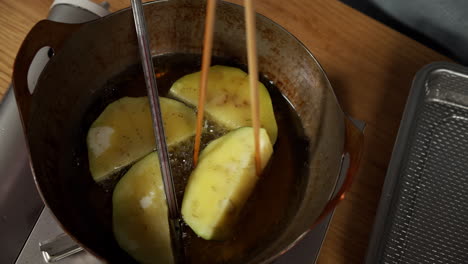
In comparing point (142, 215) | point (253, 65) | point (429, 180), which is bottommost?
point (429, 180)

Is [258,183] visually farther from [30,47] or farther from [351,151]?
[30,47]

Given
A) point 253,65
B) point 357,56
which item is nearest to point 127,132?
point 253,65

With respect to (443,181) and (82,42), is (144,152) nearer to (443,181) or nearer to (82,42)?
(82,42)

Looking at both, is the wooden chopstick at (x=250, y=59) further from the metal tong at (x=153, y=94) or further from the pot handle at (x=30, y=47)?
the pot handle at (x=30, y=47)

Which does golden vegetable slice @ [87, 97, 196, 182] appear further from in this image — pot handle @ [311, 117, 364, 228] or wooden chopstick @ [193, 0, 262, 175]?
pot handle @ [311, 117, 364, 228]

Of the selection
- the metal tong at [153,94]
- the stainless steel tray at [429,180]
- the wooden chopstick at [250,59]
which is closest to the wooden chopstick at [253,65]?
the wooden chopstick at [250,59]

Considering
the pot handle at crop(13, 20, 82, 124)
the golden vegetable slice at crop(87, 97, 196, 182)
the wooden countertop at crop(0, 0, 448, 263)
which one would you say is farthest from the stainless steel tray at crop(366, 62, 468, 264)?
the pot handle at crop(13, 20, 82, 124)

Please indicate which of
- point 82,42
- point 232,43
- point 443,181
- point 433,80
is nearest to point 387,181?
point 443,181
